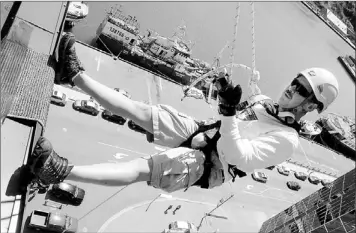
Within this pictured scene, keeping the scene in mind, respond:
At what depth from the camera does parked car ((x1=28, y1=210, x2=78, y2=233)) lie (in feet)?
33.0

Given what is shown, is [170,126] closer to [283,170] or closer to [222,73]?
[222,73]

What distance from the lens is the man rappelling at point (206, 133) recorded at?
3443 millimetres

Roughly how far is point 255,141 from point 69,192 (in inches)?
330

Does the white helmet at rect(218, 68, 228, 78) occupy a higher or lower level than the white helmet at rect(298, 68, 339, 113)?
lower

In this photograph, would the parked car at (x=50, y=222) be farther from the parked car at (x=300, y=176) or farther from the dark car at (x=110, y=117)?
the parked car at (x=300, y=176)

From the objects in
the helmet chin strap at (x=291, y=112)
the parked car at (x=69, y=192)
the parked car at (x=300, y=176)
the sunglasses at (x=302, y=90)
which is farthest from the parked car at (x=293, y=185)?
the sunglasses at (x=302, y=90)

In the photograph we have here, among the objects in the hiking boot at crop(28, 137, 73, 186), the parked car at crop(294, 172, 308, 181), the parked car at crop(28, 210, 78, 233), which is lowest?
the parked car at crop(28, 210, 78, 233)

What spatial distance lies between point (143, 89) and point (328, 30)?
20.6 m

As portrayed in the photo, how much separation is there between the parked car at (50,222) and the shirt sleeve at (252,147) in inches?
306

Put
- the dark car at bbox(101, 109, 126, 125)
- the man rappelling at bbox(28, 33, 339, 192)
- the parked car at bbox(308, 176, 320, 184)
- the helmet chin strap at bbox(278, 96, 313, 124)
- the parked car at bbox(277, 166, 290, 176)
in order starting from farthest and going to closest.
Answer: the parked car at bbox(308, 176, 320, 184) < the parked car at bbox(277, 166, 290, 176) < the dark car at bbox(101, 109, 126, 125) < the helmet chin strap at bbox(278, 96, 313, 124) < the man rappelling at bbox(28, 33, 339, 192)

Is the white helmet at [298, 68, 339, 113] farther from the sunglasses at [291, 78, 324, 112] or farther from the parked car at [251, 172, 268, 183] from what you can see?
the parked car at [251, 172, 268, 183]

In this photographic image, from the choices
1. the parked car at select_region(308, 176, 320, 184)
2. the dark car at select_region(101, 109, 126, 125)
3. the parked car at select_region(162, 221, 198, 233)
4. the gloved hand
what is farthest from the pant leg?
the parked car at select_region(308, 176, 320, 184)

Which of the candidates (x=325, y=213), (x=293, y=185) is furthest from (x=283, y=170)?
(x=325, y=213)

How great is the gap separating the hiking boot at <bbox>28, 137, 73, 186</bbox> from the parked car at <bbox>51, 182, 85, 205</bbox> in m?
8.25
